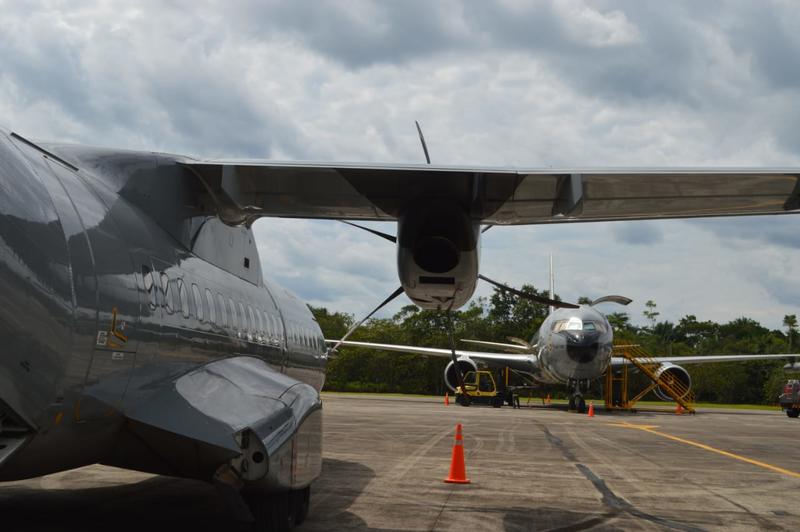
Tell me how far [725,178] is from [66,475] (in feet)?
28.2

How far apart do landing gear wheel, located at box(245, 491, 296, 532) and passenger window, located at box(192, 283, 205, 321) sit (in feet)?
5.06

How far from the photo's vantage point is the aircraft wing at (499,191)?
641 centimetres

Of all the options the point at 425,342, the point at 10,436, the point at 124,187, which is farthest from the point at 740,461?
the point at 425,342

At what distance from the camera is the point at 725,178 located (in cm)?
636

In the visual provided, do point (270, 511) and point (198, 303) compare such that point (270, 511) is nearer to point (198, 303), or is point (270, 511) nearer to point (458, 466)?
point (198, 303)

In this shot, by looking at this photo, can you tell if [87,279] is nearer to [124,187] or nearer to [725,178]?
[124,187]

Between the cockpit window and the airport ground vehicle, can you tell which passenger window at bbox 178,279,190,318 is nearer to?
the cockpit window

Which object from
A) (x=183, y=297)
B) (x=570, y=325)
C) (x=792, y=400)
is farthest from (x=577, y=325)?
(x=183, y=297)

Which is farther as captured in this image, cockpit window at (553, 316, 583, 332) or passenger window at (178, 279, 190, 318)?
cockpit window at (553, 316, 583, 332)

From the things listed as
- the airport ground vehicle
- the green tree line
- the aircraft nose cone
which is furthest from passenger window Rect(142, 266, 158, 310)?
the green tree line

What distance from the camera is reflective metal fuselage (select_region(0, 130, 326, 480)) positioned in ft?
14.5

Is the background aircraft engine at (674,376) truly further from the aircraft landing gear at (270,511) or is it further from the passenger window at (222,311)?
the aircraft landing gear at (270,511)

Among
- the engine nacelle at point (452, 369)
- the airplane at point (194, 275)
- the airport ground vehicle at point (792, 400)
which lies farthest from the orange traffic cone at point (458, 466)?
the airport ground vehicle at point (792, 400)

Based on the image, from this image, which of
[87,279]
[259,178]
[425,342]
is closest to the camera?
[87,279]
